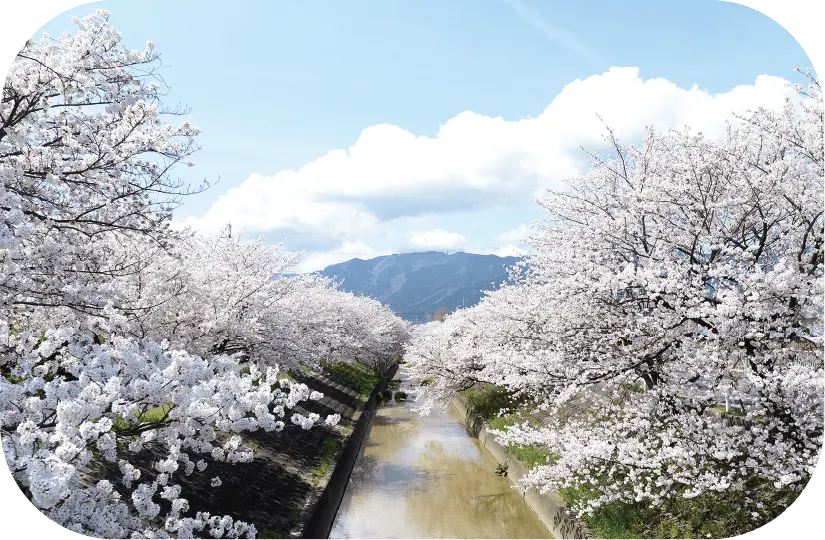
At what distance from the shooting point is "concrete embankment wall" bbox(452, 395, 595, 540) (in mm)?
11453

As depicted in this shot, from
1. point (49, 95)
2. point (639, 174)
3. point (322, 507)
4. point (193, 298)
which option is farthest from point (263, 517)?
point (639, 174)

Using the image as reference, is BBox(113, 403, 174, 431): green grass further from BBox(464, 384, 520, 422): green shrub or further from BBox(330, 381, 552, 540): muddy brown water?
BBox(464, 384, 520, 422): green shrub

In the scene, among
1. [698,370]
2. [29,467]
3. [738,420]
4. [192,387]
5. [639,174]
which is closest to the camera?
[29,467]

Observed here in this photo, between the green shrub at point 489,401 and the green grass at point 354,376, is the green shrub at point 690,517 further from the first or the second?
the green grass at point 354,376

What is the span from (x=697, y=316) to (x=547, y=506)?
7.87 meters

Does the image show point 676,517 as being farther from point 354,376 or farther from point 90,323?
point 354,376

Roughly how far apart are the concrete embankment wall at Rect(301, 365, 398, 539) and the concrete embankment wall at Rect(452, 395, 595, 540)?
17.6 ft

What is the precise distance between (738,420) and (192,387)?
414 inches

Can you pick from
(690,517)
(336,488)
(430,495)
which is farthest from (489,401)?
(690,517)

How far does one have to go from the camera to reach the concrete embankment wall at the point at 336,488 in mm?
12578

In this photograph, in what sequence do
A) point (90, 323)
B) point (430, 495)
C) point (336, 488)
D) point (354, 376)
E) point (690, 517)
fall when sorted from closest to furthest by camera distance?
point (90, 323) → point (690, 517) → point (336, 488) → point (430, 495) → point (354, 376)

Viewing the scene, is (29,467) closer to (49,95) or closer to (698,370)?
(49,95)

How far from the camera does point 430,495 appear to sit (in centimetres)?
Answer: 1706

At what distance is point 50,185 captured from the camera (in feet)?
23.4
